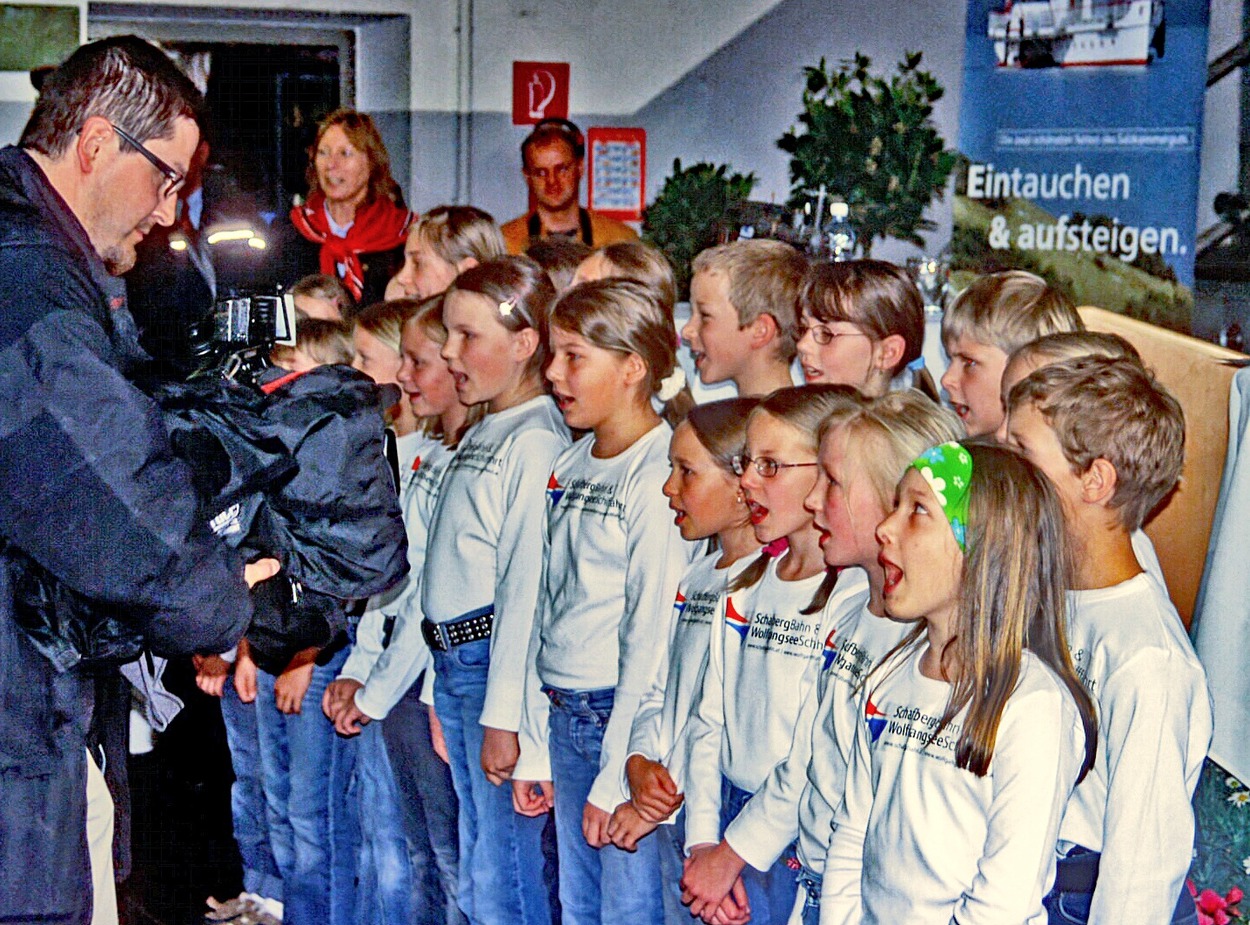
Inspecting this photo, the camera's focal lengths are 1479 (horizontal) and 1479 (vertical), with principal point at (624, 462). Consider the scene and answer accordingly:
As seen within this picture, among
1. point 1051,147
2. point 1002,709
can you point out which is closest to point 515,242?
point 1051,147

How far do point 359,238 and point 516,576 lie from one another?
245 centimetres

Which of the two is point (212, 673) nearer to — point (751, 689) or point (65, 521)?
point (751, 689)

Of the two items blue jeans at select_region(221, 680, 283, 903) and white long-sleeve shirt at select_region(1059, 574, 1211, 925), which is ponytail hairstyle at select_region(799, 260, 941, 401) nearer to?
white long-sleeve shirt at select_region(1059, 574, 1211, 925)

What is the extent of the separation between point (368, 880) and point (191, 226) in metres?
2.73

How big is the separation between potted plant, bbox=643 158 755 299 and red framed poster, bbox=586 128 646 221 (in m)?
0.29

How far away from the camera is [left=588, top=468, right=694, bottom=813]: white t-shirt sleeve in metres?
2.87

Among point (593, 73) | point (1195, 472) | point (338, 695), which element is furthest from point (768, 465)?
point (593, 73)

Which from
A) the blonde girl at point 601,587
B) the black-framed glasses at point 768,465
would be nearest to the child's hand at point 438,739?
the blonde girl at point 601,587

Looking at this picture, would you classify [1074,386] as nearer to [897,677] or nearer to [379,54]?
[897,677]

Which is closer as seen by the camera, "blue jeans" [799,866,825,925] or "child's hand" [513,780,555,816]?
"blue jeans" [799,866,825,925]

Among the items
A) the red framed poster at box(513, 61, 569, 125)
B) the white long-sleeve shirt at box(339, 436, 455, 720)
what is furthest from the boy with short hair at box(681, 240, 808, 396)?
the red framed poster at box(513, 61, 569, 125)

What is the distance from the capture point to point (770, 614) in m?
2.51

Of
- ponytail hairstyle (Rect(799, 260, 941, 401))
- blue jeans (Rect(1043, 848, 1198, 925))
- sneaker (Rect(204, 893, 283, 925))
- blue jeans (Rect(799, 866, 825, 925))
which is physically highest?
ponytail hairstyle (Rect(799, 260, 941, 401))

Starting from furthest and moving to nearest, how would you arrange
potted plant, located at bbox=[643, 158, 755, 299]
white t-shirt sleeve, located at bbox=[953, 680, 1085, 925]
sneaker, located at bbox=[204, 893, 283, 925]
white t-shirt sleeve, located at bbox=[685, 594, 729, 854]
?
potted plant, located at bbox=[643, 158, 755, 299], sneaker, located at bbox=[204, 893, 283, 925], white t-shirt sleeve, located at bbox=[685, 594, 729, 854], white t-shirt sleeve, located at bbox=[953, 680, 1085, 925]
